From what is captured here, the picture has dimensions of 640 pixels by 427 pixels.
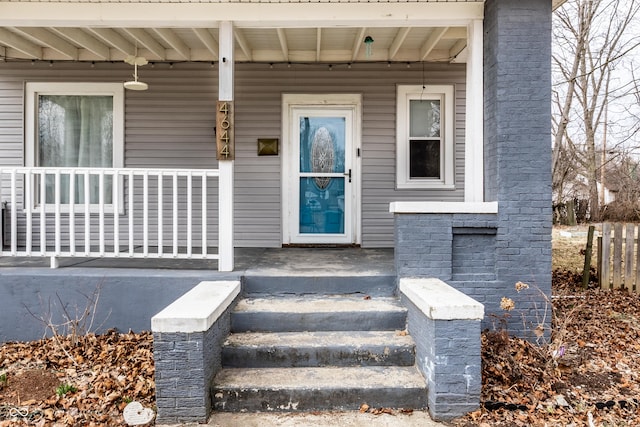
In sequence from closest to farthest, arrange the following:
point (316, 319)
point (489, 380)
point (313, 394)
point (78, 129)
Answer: point (313, 394) < point (489, 380) < point (316, 319) < point (78, 129)

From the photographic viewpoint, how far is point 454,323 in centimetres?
300

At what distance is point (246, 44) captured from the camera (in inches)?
225

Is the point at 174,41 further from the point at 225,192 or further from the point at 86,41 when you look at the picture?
the point at 225,192

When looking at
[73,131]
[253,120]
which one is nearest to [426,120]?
[253,120]

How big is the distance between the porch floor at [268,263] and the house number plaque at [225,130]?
3.72 feet

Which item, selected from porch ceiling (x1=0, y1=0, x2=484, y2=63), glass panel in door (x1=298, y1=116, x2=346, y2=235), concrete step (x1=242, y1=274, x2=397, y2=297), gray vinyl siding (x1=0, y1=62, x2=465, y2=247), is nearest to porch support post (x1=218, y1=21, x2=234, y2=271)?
concrete step (x1=242, y1=274, x2=397, y2=297)

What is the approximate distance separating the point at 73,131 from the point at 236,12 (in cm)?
333

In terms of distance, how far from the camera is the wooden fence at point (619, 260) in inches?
241

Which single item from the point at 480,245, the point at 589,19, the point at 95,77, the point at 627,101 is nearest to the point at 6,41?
the point at 95,77

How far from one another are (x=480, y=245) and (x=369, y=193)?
89.8 inches

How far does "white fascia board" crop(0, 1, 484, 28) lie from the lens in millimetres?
4293

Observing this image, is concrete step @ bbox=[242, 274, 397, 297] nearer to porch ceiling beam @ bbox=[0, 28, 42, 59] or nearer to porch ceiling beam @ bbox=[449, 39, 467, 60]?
porch ceiling beam @ bbox=[449, 39, 467, 60]

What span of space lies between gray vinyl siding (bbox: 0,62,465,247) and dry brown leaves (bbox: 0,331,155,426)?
253 centimetres

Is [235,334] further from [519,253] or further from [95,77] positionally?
[95,77]
